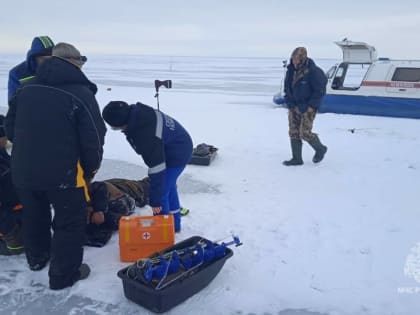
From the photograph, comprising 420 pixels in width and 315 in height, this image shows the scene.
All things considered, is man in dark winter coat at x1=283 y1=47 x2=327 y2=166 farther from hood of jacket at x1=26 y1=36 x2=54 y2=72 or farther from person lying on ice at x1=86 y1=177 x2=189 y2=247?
hood of jacket at x1=26 y1=36 x2=54 y2=72

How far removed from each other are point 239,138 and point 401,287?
5649 mm

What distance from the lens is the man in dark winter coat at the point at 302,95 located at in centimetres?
598

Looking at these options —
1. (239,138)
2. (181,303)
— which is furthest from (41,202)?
(239,138)

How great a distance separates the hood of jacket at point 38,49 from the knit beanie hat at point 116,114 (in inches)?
33.0

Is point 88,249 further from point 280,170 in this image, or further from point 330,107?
point 330,107

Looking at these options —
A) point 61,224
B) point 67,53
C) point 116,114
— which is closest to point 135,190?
point 116,114

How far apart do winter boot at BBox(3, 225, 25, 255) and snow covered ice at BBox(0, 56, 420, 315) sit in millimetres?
105

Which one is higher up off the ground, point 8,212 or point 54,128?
point 54,128

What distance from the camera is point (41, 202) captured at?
3061 mm

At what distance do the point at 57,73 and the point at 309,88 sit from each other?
4164 mm

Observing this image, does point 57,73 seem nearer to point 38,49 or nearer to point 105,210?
point 38,49

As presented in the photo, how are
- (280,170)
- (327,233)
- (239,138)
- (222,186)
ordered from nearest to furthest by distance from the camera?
(327,233) < (222,186) < (280,170) < (239,138)

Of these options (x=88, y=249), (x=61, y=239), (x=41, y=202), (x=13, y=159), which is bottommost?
(x=88, y=249)

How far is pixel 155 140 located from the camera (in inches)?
132
